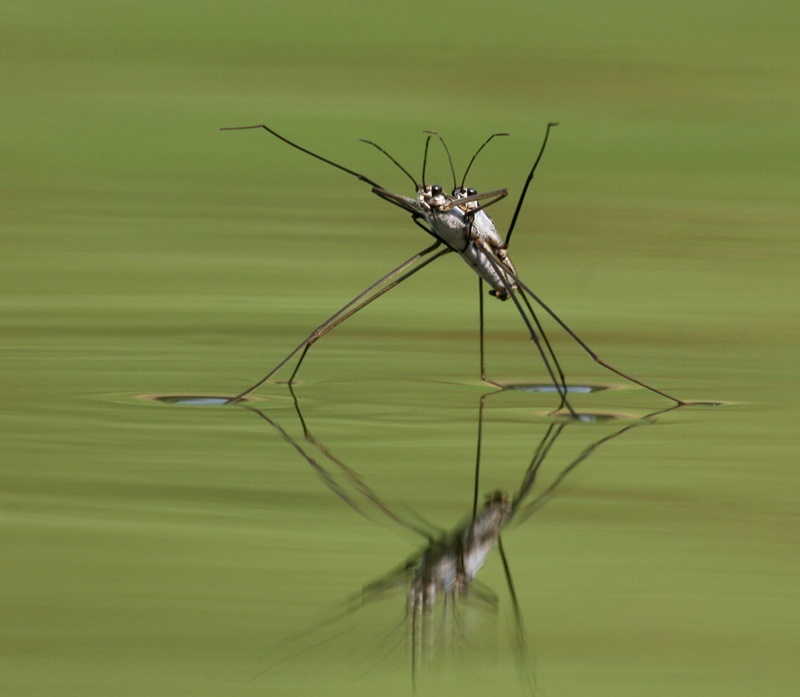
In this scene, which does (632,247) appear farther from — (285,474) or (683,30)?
(683,30)

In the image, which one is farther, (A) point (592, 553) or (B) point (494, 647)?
(A) point (592, 553)

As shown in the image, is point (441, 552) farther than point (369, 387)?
No

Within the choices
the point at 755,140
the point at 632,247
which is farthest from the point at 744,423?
the point at 755,140

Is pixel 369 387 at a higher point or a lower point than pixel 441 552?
higher
